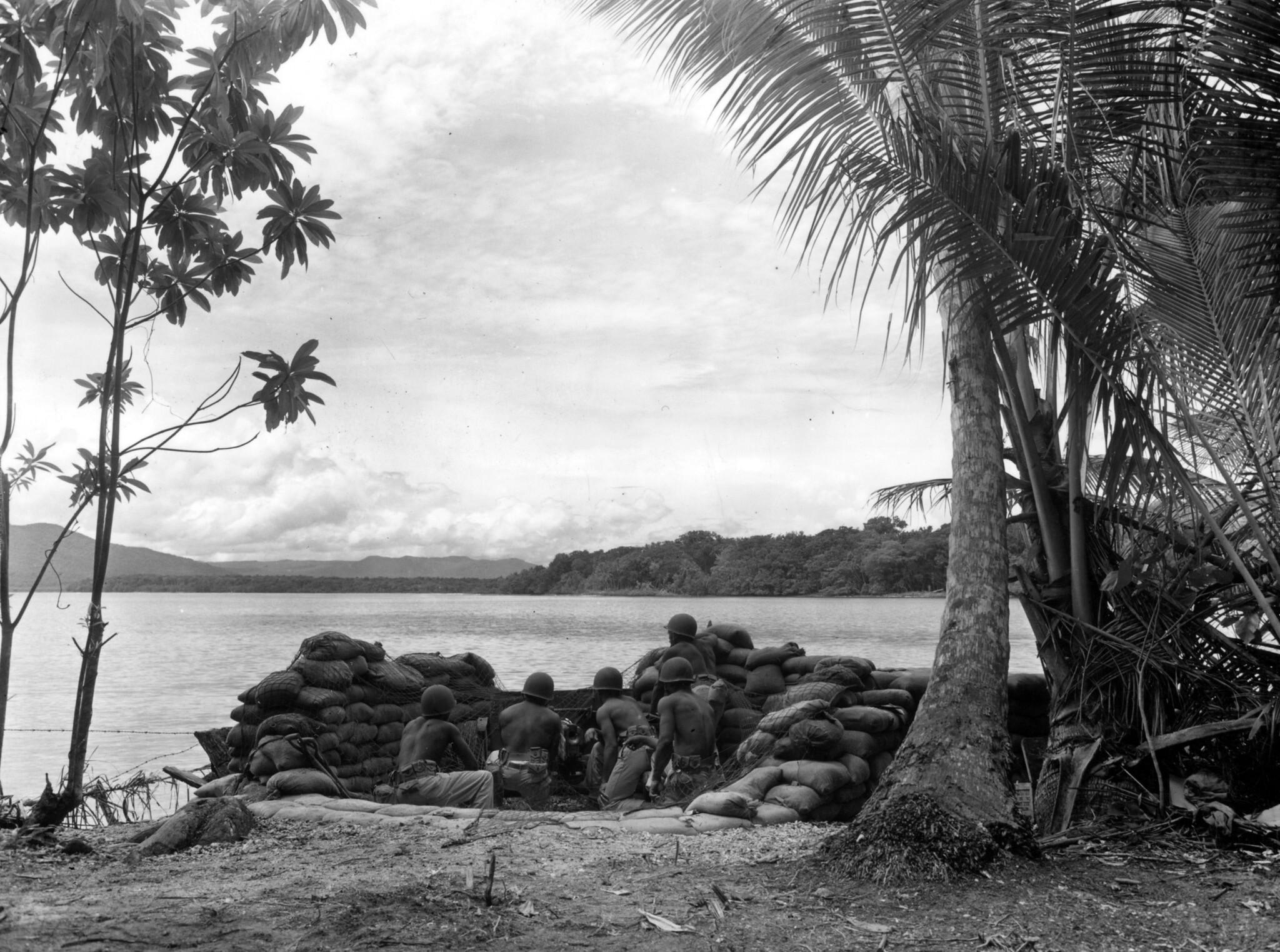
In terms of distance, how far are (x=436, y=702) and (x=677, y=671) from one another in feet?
6.35

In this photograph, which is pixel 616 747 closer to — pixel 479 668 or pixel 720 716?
pixel 720 716

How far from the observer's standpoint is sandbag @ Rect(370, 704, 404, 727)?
29.2 feet

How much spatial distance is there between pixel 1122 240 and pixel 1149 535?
2.09 meters

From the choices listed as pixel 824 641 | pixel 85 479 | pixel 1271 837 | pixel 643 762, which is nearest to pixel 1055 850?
pixel 1271 837

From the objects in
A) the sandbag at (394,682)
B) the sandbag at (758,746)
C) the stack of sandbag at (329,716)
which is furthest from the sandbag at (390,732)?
the sandbag at (758,746)

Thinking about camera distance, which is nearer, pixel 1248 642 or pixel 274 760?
pixel 1248 642

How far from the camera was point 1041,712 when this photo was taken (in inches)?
388

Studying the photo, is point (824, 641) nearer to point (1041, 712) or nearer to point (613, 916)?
point (1041, 712)

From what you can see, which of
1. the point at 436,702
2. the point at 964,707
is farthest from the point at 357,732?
the point at 964,707

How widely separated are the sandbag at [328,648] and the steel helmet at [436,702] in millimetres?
1067

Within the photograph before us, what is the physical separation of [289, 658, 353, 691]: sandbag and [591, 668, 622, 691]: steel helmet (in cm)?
220

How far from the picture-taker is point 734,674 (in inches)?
431

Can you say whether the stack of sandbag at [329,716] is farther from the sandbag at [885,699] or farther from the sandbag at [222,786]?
the sandbag at [885,699]

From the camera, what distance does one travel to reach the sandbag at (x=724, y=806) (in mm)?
6293
